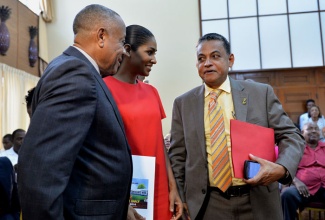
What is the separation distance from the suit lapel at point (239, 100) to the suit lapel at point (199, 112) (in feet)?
0.53

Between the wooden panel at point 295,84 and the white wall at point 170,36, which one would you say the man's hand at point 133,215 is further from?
the wooden panel at point 295,84

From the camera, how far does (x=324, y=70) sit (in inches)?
290

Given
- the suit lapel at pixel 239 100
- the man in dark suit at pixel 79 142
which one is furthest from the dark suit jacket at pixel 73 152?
the suit lapel at pixel 239 100

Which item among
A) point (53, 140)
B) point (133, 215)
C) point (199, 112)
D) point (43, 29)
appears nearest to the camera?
point (53, 140)

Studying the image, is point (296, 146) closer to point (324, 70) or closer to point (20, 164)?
point (20, 164)

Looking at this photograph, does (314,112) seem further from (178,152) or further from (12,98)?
(12,98)

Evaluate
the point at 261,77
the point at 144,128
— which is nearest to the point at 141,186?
the point at 144,128

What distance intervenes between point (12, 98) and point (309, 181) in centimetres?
580

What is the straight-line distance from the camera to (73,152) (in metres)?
0.86

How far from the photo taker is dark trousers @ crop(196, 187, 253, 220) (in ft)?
4.72

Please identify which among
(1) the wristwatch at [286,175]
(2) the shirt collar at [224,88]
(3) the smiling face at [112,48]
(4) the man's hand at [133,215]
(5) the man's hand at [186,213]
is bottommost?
(5) the man's hand at [186,213]

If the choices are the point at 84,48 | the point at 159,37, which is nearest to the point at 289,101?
the point at 159,37

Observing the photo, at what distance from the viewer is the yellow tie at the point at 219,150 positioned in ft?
4.75

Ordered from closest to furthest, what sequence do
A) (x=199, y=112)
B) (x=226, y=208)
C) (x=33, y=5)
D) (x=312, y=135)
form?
(x=226, y=208)
(x=199, y=112)
(x=312, y=135)
(x=33, y=5)
